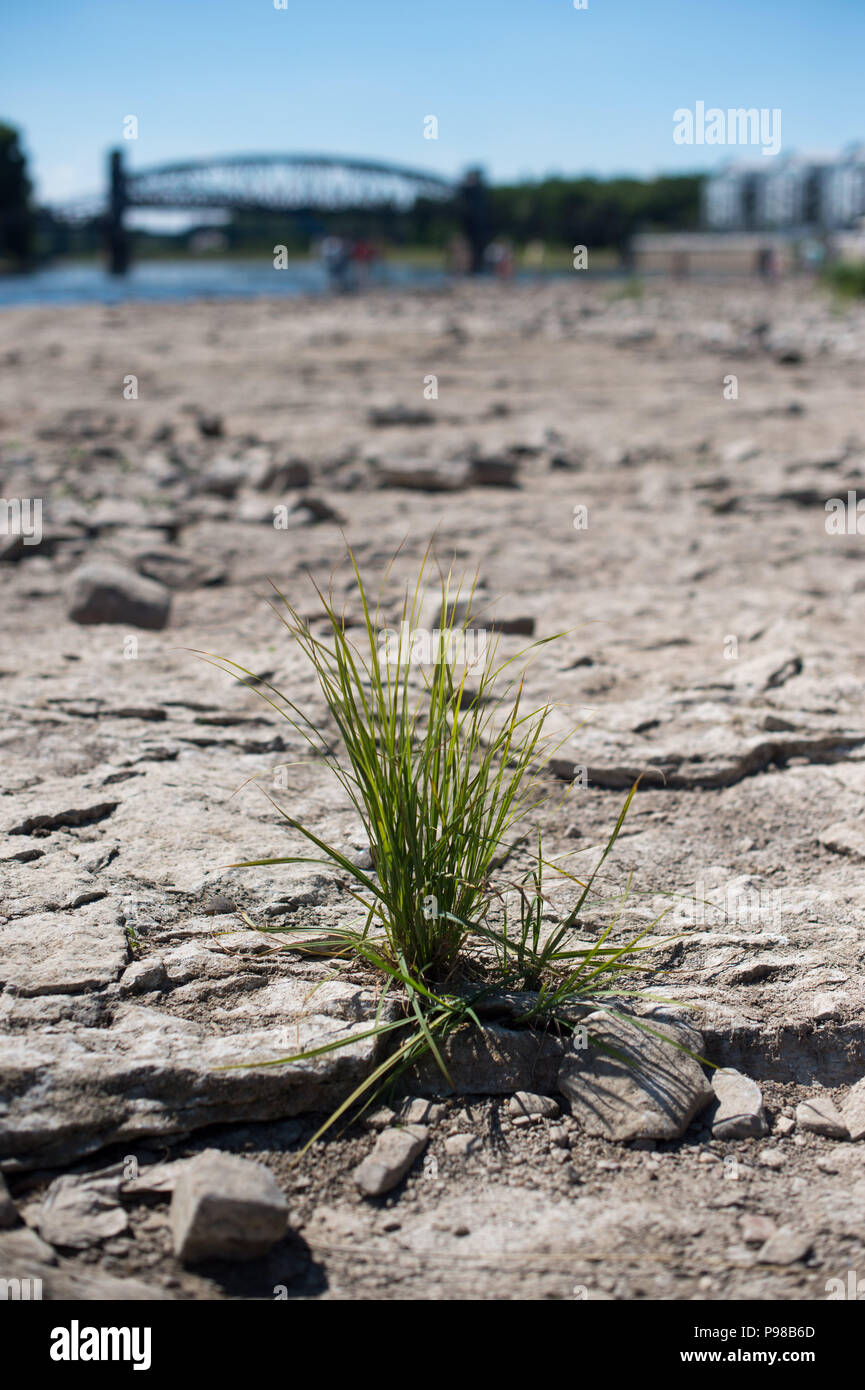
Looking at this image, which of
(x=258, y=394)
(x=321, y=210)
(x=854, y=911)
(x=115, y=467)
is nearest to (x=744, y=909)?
(x=854, y=911)

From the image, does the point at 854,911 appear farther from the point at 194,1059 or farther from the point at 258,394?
the point at 258,394

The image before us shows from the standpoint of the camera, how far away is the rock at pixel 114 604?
461 centimetres

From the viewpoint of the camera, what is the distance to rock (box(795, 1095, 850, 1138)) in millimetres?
2211

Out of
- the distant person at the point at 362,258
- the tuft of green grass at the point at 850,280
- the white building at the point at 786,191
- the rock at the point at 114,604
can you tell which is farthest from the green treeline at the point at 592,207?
the rock at the point at 114,604

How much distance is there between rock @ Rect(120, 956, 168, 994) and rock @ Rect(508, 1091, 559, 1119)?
786mm

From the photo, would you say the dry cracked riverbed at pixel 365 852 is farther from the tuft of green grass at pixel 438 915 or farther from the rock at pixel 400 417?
the rock at pixel 400 417

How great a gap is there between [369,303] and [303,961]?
75.9 feet

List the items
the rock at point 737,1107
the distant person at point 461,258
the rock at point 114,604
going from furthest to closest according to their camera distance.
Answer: the distant person at point 461,258
the rock at point 114,604
the rock at point 737,1107

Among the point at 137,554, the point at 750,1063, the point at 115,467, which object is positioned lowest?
the point at 750,1063

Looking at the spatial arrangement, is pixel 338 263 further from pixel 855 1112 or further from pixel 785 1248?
pixel 785 1248

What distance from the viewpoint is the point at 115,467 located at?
7555 millimetres

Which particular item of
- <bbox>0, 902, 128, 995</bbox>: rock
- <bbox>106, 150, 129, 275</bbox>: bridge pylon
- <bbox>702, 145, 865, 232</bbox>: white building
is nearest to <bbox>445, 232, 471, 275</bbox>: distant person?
<bbox>106, 150, 129, 275</bbox>: bridge pylon

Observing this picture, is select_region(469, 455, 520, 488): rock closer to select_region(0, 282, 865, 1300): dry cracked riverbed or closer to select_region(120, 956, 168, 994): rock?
select_region(0, 282, 865, 1300): dry cracked riverbed

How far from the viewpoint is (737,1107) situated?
7.26ft
